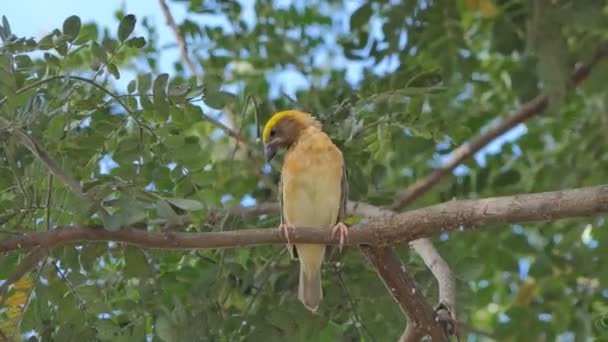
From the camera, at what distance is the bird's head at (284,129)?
4766mm

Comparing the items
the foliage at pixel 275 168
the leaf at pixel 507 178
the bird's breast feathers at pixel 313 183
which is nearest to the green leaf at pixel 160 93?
the foliage at pixel 275 168

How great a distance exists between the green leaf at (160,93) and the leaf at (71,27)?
0.31 m

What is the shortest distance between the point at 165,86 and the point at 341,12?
9.50 ft

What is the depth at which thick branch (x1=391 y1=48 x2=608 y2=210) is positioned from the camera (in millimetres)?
5500

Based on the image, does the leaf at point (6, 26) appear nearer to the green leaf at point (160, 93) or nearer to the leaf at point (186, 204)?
the green leaf at point (160, 93)

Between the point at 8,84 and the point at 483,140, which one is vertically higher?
the point at 483,140

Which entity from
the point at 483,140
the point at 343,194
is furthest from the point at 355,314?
the point at 483,140

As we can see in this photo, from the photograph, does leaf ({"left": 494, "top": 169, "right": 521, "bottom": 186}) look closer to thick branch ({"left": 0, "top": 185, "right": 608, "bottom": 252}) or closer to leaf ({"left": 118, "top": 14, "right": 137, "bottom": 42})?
thick branch ({"left": 0, "top": 185, "right": 608, "bottom": 252})

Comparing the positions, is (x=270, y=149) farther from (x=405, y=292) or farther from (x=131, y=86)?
(x=405, y=292)

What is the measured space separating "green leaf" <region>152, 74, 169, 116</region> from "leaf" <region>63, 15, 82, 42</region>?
0.31m

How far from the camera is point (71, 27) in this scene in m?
3.36

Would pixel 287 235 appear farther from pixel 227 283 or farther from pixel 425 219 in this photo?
pixel 227 283

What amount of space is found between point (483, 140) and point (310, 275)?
1.92 metres


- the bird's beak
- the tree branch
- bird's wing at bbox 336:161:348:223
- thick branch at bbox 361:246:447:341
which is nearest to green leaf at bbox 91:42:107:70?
thick branch at bbox 361:246:447:341
